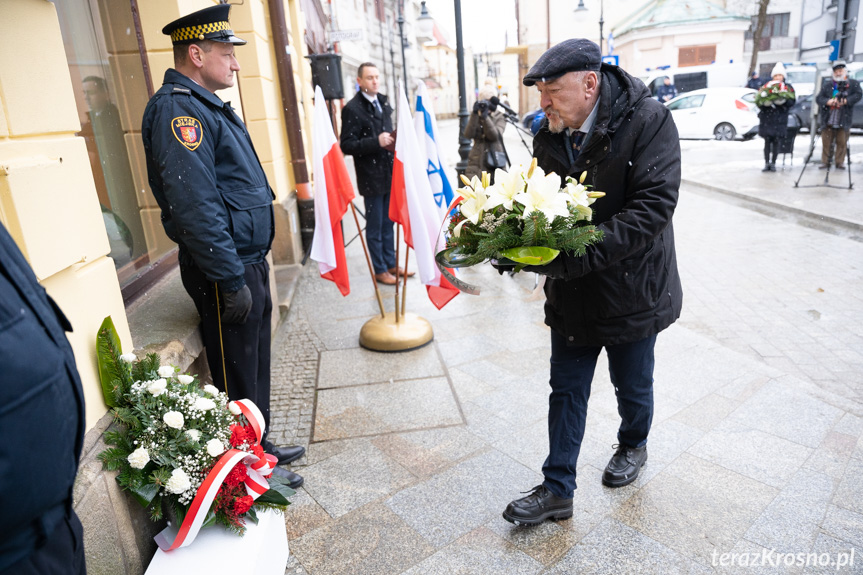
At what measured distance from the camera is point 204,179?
8.59 feet

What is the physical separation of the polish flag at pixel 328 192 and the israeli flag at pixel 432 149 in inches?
25.4

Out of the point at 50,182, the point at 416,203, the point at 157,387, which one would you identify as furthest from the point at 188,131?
the point at 416,203

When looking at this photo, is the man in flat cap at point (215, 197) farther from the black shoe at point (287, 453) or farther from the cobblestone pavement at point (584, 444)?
the cobblestone pavement at point (584, 444)

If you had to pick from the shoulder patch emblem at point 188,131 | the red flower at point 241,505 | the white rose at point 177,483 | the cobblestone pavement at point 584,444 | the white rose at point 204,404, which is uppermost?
the shoulder patch emblem at point 188,131

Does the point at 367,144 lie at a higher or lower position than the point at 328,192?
higher

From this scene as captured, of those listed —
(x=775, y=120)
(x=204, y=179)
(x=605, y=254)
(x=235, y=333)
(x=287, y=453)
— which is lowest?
(x=287, y=453)

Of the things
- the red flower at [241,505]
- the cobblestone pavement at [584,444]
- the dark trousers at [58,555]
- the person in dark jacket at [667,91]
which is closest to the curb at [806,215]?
the cobblestone pavement at [584,444]

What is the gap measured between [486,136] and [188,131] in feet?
17.1

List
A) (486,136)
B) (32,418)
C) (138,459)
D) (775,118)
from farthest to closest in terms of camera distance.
Answer: 1. (775,118)
2. (486,136)
3. (138,459)
4. (32,418)

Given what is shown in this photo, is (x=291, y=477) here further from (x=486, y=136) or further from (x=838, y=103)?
(x=838, y=103)

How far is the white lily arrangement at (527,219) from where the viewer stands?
219cm

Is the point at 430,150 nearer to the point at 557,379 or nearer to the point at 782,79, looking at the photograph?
the point at 557,379

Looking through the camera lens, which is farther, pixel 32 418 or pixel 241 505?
pixel 241 505

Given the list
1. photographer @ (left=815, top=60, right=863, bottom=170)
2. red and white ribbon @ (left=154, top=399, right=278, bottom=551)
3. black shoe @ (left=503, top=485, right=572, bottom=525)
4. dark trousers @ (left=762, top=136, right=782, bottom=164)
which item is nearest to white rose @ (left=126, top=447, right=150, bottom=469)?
red and white ribbon @ (left=154, top=399, right=278, bottom=551)
